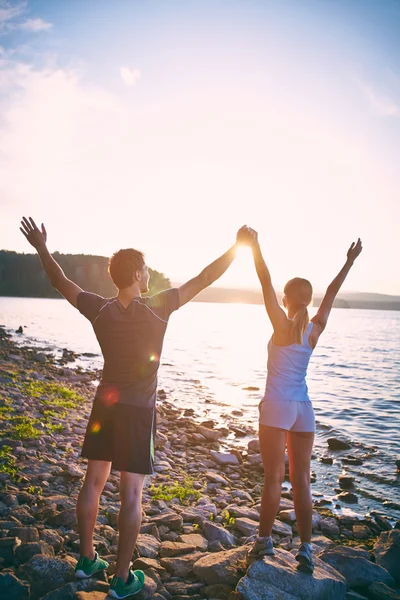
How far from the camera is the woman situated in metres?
4.05

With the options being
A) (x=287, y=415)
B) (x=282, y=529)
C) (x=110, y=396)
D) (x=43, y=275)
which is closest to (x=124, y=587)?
(x=110, y=396)

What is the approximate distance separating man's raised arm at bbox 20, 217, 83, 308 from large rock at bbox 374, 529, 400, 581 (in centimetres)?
506

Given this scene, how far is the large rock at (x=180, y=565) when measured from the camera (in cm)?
445

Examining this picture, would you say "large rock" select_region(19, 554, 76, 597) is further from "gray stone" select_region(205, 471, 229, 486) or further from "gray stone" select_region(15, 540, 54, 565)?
"gray stone" select_region(205, 471, 229, 486)

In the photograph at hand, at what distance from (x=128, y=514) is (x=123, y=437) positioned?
2.02 feet

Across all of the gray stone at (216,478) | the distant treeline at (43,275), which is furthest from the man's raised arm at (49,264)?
the distant treeline at (43,275)

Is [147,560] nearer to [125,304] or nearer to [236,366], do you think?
[125,304]

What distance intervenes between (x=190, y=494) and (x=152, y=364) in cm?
471

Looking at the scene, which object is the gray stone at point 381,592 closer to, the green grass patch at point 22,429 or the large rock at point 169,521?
the large rock at point 169,521

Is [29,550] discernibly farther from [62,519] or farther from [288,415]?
[288,415]

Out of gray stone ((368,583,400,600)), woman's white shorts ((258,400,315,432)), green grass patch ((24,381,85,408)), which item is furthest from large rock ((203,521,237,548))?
green grass patch ((24,381,85,408))

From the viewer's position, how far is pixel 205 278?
Answer: 3.75 m

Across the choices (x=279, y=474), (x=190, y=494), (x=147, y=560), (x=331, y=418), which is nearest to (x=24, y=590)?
(x=147, y=560)

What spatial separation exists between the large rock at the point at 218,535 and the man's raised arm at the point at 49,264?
3603mm
